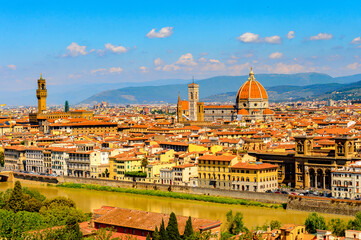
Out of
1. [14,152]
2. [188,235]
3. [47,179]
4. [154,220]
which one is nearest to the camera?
[188,235]

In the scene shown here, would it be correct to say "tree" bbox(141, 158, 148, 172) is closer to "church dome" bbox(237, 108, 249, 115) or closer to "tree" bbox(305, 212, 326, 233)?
"tree" bbox(305, 212, 326, 233)

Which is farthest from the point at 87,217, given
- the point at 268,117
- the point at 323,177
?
the point at 268,117

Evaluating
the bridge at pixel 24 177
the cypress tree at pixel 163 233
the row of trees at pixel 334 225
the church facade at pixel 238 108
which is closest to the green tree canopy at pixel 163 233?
the cypress tree at pixel 163 233

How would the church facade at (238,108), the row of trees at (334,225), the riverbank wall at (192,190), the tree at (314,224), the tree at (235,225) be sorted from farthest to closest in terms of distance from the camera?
the church facade at (238,108) < the riverbank wall at (192,190) < the tree at (235,225) < the tree at (314,224) < the row of trees at (334,225)

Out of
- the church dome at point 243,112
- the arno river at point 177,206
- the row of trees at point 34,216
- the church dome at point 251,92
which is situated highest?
the church dome at point 251,92

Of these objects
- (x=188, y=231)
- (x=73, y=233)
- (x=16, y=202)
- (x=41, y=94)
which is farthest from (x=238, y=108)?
(x=73, y=233)

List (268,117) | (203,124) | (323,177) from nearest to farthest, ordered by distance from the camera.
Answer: (323,177)
(203,124)
(268,117)

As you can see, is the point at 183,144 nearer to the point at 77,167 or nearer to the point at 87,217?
the point at 77,167

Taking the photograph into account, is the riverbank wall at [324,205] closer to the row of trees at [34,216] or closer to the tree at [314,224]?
the tree at [314,224]
